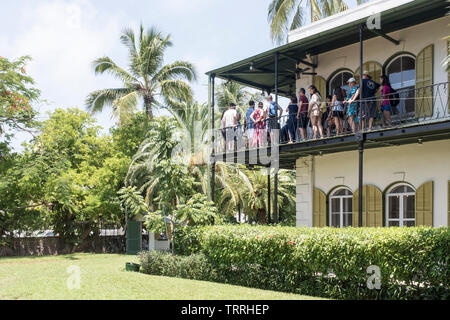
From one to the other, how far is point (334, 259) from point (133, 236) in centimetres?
1602

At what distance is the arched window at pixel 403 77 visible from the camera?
520 inches

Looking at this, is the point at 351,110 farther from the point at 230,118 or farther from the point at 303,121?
the point at 230,118

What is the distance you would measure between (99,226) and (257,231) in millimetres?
16823

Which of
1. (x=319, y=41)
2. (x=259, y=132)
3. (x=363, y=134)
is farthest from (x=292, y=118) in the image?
(x=363, y=134)

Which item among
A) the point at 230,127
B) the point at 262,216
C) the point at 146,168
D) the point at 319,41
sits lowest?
the point at 262,216

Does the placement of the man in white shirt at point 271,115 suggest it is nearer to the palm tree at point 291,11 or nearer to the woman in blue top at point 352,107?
the woman in blue top at point 352,107

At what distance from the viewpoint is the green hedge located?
9.23 meters

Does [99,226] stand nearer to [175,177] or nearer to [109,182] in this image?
[109,182]

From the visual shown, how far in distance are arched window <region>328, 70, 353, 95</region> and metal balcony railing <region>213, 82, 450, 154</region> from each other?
2.95ft

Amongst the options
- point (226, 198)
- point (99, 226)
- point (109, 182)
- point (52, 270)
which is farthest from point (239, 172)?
point (52, 270)

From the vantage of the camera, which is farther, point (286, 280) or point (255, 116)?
point (255, 116)

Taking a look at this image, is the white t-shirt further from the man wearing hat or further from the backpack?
the backpack

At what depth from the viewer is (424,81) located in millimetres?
12875

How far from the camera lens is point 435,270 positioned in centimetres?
901
